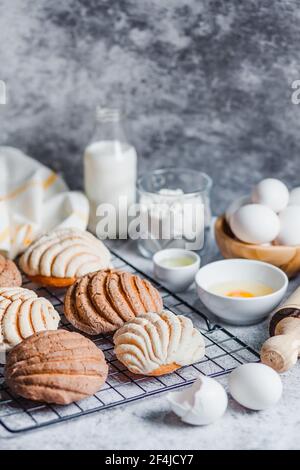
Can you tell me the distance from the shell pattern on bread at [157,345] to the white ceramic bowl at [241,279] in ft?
0.55

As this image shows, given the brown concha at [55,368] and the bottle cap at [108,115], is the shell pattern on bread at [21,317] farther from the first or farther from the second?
the bottle cap at [108,115]

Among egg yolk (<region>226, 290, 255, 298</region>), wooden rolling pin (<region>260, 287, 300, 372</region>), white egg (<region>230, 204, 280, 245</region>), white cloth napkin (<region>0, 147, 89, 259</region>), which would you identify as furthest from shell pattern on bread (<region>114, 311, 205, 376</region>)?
white cloth napkin (<region>0, 147, 89, 259</region>)

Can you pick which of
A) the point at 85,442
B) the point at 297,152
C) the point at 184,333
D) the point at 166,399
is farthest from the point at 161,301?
the point at 297,152

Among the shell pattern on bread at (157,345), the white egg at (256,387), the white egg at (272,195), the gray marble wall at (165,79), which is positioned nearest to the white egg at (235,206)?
the white egg at (272,195)

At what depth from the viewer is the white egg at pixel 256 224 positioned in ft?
6.70

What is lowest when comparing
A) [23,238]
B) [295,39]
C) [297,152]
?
[23,238]

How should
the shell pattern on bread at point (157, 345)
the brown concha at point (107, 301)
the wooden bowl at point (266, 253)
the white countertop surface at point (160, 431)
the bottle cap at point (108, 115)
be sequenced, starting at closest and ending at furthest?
the white countertop surface at point (160, 431), the shell pattern on bread at point (157, 345), the brown concha at point (107, 301), the wooden bowl at point (266, 253), the bottle cap at point (108, 115)

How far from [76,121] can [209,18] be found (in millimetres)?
508

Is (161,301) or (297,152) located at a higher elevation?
(297,152)

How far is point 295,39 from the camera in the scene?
2.24 meters

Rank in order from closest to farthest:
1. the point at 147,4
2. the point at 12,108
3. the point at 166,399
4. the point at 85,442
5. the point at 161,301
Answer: the point at 85,442 < the point at 166,399 < the point at 161,301 < the point at 147,4 < the point at 12,108

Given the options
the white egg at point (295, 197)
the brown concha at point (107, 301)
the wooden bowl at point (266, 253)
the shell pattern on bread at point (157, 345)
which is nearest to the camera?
the shell pattern on bread at point (157, 345)

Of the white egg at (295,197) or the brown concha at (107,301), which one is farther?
the white egg at (295,197)

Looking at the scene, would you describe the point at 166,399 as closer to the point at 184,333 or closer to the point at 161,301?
the point at 184,333
